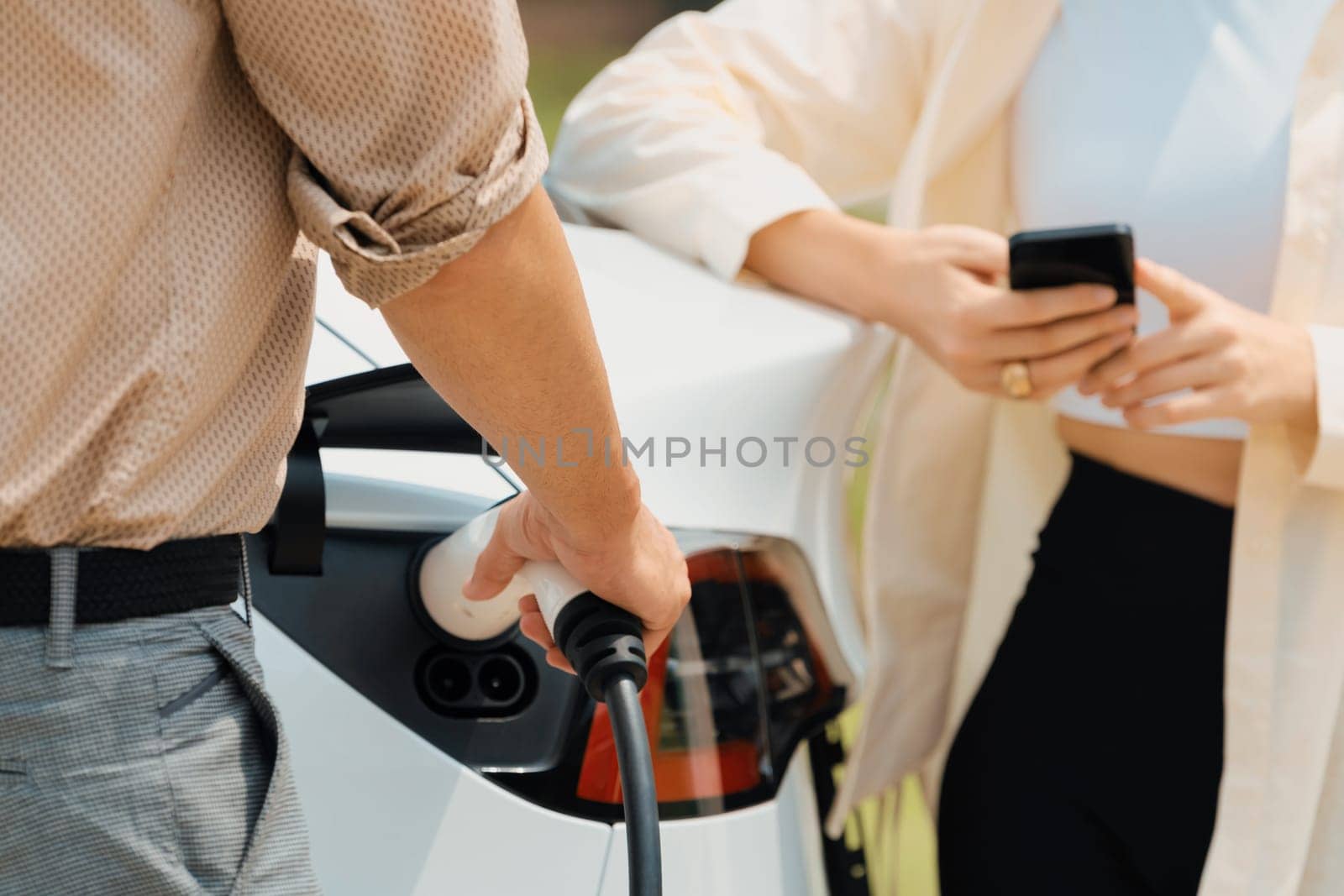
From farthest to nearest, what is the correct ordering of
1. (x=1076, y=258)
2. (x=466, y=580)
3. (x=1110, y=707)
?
1. (x=1110, y=707)
2. (x=1076, y=258)
3. (x=466, y=580)

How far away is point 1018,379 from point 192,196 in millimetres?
1015

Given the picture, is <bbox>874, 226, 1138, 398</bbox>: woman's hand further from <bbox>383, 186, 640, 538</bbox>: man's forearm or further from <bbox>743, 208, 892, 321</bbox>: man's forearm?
<bbox>383, 186, 640, 538</bbox>: man's forearm

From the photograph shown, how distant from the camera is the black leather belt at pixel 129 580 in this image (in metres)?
0.69

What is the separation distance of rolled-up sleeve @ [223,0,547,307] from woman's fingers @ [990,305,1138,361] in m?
0.87

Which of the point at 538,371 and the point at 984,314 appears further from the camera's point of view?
the point at 984,314

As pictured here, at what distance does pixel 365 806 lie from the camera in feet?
3.28

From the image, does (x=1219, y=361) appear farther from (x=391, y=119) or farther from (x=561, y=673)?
(x=391, y=119)

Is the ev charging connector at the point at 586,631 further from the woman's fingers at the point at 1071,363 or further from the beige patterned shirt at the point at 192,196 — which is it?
the woman's fingers at the point at 1071,363

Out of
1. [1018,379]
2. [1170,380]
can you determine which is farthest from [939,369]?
[1170,380]

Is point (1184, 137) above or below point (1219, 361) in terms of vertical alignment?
above

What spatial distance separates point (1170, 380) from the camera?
4.64 ft

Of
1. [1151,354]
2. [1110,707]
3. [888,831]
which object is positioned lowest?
[888,831]

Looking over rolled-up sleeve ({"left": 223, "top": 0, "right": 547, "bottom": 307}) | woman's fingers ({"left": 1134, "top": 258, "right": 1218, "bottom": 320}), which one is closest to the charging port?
rolled-up sleeve ({"left": 223, "top": 0, "right": 547, "bottom": 307})

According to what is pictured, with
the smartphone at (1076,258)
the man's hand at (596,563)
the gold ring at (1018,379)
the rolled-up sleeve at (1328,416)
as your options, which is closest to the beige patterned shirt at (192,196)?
the man's hand at (596,563)
